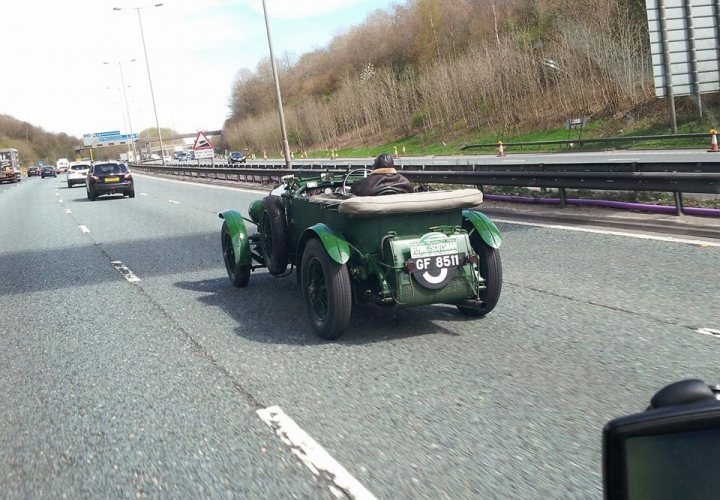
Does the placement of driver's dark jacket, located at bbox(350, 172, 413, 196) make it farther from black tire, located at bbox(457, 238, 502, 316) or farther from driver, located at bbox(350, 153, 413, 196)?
black tire, located at bbox(457, 238, 502, 316)

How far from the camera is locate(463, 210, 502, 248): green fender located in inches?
A: 242

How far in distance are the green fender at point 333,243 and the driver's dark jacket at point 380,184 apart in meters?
0.49

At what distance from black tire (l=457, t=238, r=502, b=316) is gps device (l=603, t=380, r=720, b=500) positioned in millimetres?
4728

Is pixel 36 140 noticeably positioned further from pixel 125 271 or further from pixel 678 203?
pixel 678 203

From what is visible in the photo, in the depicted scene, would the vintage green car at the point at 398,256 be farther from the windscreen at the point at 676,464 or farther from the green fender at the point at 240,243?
the windscreen at the point at 676,464

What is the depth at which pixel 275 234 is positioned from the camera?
25.0ft

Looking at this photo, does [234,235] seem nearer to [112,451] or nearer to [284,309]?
[284,309]

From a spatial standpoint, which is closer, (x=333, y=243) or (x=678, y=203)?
(x=333, y=243)

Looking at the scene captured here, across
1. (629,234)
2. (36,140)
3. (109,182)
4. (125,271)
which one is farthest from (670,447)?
(36,140)

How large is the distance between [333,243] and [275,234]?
71.5 inches

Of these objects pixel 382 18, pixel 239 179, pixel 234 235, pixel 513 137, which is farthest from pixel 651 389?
pixel 382 18

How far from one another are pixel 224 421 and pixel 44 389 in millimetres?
1711

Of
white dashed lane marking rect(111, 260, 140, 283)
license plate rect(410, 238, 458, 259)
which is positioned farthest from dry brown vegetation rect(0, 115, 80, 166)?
license plate rect(410, 238, 458, 259)

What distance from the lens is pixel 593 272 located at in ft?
26.9
